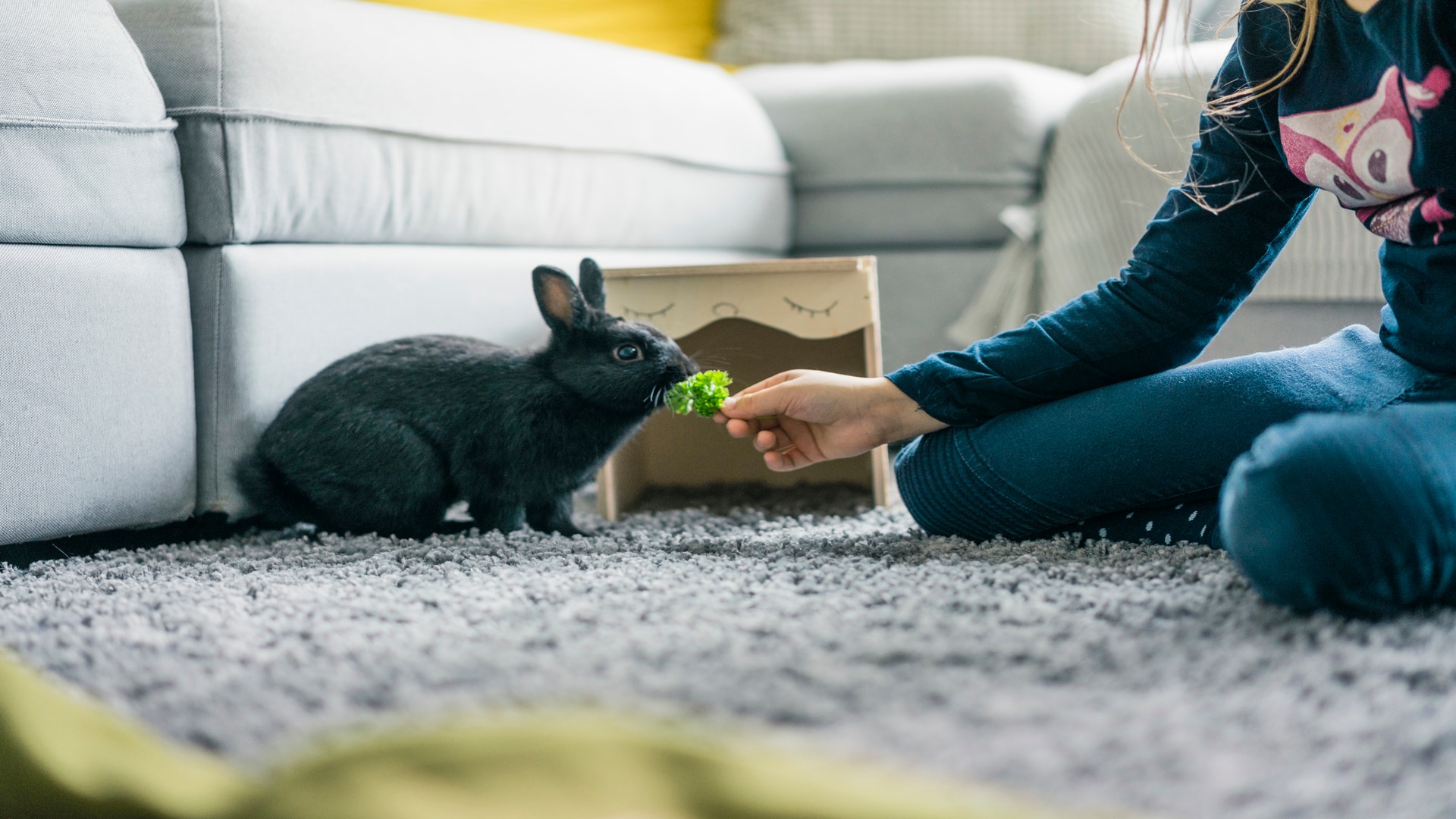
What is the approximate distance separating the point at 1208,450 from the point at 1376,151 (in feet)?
0.82

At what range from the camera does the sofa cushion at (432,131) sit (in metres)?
1.01

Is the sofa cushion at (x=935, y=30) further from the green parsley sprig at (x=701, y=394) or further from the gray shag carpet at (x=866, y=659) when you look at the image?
the gray shag carpet at (x=866, y=659)

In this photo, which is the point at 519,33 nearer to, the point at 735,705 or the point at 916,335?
the point at 916,335

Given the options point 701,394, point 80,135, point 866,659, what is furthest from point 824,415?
point 80,135

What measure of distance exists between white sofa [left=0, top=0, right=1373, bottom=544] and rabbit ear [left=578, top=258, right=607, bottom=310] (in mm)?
201

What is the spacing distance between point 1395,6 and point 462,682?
75cm

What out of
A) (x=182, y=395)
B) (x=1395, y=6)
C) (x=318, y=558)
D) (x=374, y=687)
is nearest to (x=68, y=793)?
(x=374, y=687)

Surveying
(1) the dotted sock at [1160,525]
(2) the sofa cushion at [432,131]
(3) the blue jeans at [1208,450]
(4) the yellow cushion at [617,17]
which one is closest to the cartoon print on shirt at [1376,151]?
(3) the blue jeans at [1208,450]

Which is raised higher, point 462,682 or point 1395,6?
point 1395,6

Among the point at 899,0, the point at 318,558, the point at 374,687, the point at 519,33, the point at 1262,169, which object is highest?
the point at 899,0

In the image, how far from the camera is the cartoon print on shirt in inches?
29.1

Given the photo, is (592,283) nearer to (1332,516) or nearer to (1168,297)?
(1168,297)

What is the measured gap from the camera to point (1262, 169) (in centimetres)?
91

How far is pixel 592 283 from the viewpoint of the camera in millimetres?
1083
